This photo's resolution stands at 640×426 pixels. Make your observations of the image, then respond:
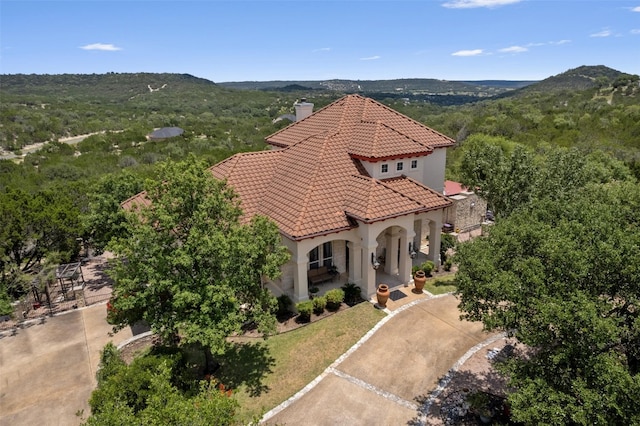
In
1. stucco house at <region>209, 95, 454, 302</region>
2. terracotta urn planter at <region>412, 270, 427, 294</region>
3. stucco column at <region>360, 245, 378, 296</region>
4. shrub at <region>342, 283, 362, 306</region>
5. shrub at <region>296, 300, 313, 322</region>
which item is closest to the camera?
shrub at <region>296, 300, 313, 322</region>

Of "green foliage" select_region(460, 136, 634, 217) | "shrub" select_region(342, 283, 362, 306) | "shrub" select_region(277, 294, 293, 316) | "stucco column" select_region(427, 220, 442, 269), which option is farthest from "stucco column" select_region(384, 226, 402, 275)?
"shrub" select_region(277, 294, 293, 316)

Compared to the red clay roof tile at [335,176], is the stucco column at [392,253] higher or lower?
lower

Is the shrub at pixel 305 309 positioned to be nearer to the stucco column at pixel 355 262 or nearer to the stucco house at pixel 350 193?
the stucco house at pixel 350 193

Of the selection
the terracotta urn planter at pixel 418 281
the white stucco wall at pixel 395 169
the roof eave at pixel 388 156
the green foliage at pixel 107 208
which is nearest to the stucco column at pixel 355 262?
the terracotta urn planter at pixel 418 281

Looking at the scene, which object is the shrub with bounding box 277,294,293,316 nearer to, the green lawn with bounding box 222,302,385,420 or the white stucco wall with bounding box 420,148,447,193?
the green lawn with bounding box 222,302,385,420

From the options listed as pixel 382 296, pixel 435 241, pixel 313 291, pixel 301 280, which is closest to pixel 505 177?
pixel 435 241

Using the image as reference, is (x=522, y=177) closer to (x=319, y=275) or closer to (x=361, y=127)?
(x=361, y=127)
